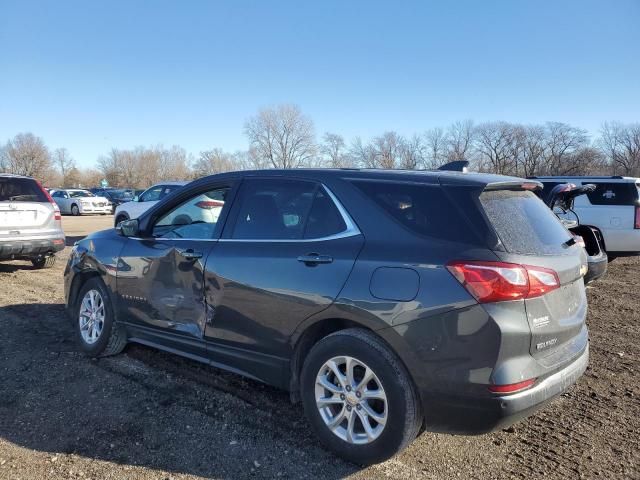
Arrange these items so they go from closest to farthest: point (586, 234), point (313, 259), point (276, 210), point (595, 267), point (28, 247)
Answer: point (313, 259) < point (276, 210) < point (595, 267) < point (586, 234) < point (28, 247)

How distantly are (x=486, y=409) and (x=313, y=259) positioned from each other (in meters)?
1.26

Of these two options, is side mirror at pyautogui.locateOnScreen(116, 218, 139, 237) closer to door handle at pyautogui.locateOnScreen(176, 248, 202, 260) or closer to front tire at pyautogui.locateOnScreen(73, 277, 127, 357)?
front tire at pyautogui.locateOnScreen(73, 277, 127, 357)

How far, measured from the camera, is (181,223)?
4.30 m

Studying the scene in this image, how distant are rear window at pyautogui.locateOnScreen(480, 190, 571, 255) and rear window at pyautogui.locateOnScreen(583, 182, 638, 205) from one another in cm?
732

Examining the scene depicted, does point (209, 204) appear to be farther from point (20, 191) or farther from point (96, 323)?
point (20, 191)

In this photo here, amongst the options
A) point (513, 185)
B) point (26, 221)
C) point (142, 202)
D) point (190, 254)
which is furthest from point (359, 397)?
point (142, 202)

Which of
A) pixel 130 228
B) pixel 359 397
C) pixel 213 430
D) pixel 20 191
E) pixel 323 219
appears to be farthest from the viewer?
pixel 20 191

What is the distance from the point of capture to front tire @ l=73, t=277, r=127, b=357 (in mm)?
4422

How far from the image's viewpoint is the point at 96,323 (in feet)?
15.0

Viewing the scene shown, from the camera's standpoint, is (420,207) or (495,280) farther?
(420,207)

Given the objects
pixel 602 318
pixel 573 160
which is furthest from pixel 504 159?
pixel 602 318

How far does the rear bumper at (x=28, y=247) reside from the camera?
7.86 m

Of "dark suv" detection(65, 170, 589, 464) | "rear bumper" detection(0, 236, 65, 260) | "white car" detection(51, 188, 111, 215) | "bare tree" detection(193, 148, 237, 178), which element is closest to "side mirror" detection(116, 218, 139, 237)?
"dark suv" detection(65, 170, 589, 464)

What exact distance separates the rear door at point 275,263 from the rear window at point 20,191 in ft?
20.7
